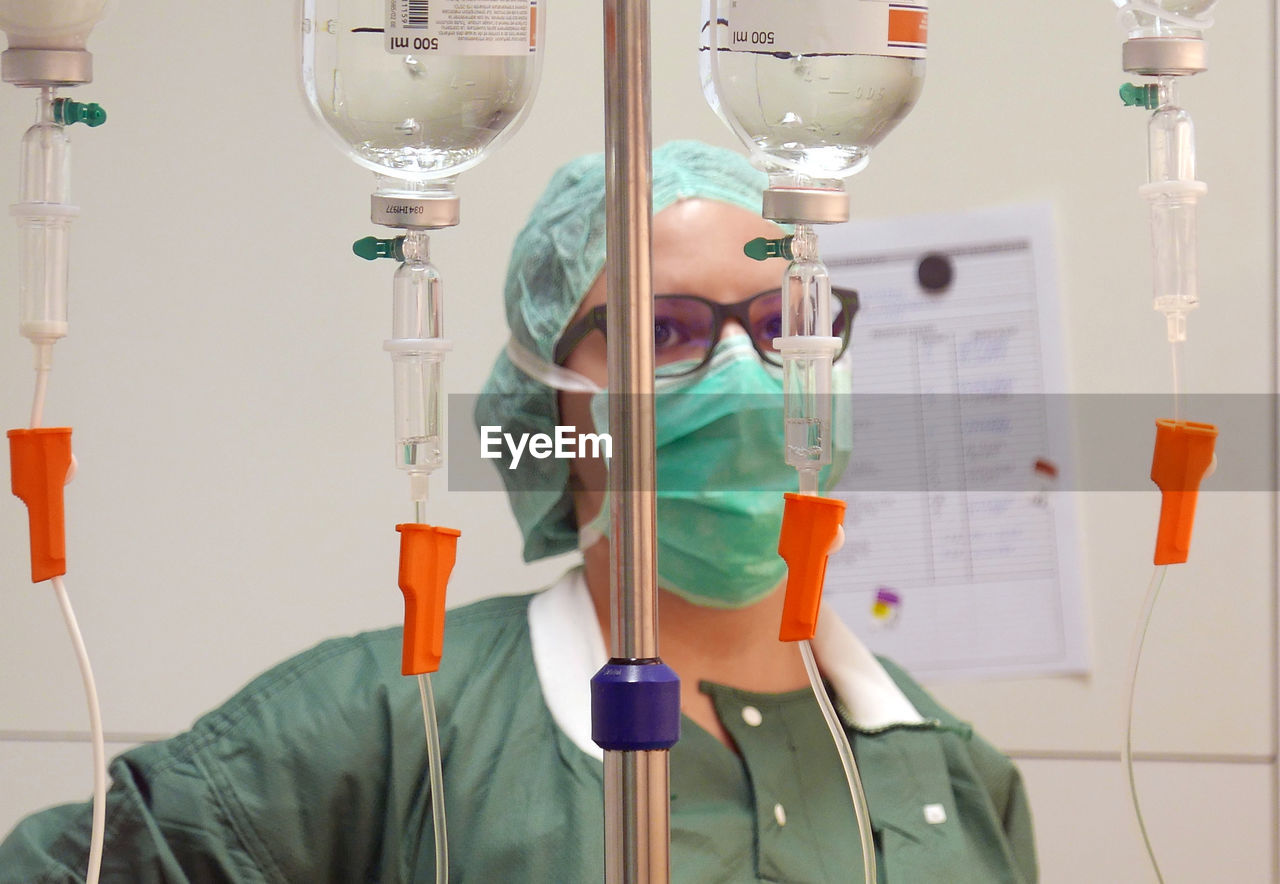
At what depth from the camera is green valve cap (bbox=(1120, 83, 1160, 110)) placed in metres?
0.66

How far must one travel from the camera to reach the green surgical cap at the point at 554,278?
1364mm

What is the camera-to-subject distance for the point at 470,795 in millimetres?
1230

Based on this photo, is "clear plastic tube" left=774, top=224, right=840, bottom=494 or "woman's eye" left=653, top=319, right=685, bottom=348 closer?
"clear plastic tube" left=774, top=224, right=840, bottom=494

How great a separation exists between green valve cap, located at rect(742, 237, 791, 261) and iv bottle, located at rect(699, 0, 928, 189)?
31mm

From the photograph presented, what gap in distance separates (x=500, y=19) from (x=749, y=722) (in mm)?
915

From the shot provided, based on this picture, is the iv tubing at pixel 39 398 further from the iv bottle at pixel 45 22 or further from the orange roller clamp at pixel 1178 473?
the orange roller clamp at pixel 1178 473

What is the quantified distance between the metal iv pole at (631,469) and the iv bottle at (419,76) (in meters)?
0.05

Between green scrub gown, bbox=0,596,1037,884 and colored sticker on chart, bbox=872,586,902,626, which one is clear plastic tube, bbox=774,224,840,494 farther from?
colored sticker on chart, bbox=872,586,902,626

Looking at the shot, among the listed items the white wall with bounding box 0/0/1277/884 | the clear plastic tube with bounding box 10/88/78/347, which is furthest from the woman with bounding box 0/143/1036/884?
the clear plastic tube with bounding box 10/88/78/347

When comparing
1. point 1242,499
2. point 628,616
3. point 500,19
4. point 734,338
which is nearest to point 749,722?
point 734,338

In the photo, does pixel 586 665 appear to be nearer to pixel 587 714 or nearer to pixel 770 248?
pixel 587 714

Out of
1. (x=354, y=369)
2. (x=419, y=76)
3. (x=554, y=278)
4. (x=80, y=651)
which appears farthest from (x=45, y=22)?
(x=354, y=369)

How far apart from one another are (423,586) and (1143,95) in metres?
0.45
